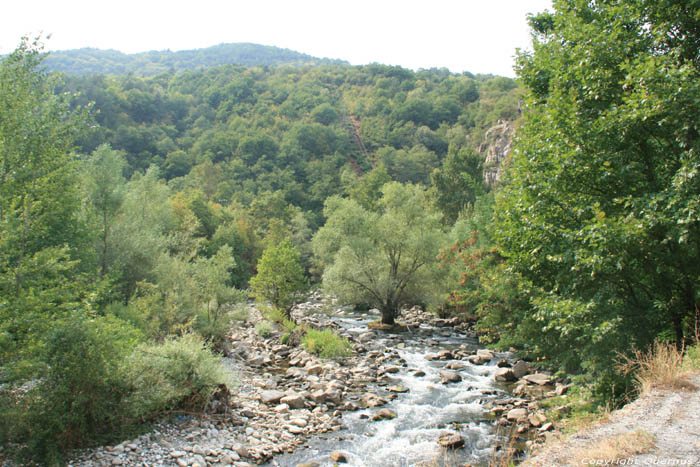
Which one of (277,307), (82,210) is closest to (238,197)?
(277,307)

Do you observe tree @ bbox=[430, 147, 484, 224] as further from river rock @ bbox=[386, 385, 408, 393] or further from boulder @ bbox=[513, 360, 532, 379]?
river rock @ bbox=[386, 385, 408, 393]

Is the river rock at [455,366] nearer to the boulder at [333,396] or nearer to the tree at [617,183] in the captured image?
the boulder at [333,396]

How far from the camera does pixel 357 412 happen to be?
14430 mm

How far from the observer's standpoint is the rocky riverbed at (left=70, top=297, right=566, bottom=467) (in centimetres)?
1103

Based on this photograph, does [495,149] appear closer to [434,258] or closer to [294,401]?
[434,258]

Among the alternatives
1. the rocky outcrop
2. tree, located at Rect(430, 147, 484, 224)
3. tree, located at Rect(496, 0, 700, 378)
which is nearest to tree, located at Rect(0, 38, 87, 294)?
tree, located at Rect(496, 0, 700, 378)

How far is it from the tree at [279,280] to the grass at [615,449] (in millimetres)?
23560

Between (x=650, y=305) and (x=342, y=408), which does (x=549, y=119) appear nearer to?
(x=650, y=305)

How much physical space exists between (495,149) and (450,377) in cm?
5926

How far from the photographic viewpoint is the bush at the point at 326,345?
69.4ft

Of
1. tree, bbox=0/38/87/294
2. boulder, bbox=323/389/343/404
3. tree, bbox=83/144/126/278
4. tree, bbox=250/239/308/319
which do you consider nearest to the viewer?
tree, bbox=0/38/87/294

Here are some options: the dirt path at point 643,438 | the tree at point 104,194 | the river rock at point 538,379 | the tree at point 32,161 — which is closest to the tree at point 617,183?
the dirt path at point 643,438

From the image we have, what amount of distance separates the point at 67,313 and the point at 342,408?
886cm

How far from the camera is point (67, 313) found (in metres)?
10.7
